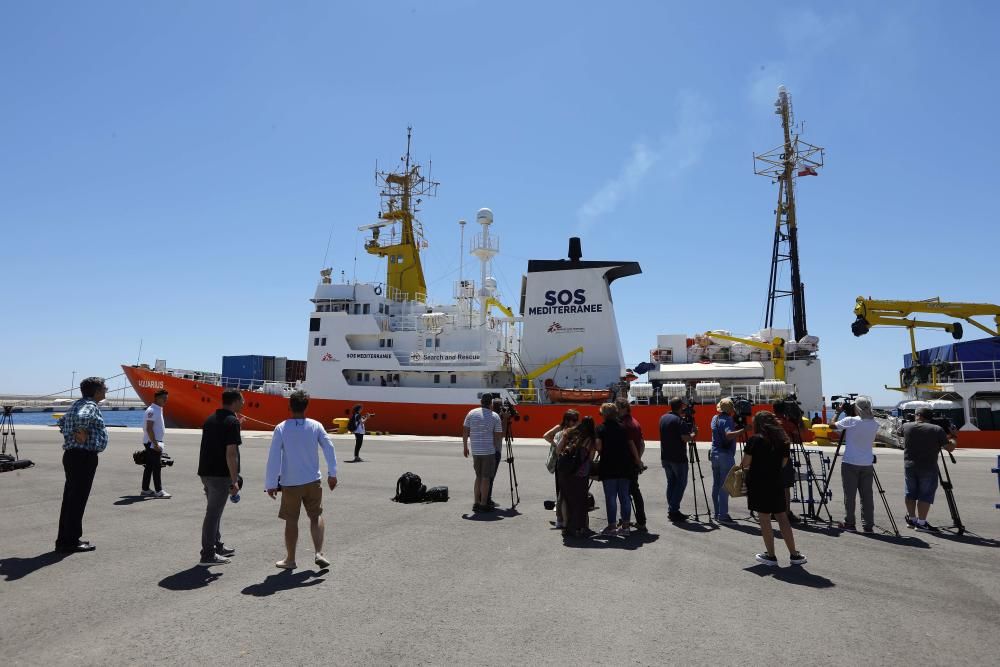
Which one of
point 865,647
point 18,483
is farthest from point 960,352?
point 18,483

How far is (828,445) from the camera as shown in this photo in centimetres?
1931

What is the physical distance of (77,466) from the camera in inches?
209

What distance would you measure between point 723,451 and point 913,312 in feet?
71.4

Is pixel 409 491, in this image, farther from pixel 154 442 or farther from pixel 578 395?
pixel 578 395

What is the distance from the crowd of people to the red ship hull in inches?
522

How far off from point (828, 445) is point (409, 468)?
1509 cm

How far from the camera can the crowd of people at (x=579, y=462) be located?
15.8 ft

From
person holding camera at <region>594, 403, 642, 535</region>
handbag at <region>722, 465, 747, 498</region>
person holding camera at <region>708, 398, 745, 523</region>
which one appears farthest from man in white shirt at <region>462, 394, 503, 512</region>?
handbag at <region>722, 465, 747, 498</region>

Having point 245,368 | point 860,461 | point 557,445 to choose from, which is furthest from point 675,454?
point 245,368

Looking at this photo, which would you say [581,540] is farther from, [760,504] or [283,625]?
[283,625]

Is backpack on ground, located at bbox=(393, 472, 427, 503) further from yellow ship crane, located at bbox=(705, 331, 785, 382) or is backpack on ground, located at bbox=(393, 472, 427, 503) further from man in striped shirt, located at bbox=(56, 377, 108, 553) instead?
yellow ship crane, located at bbox=(705, 331, 785, 382)

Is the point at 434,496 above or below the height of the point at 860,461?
below

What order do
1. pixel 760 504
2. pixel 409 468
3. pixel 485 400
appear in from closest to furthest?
pixel 760 504 → pixel 485 400 → pixel 409 468

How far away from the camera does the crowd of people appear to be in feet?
15.8
